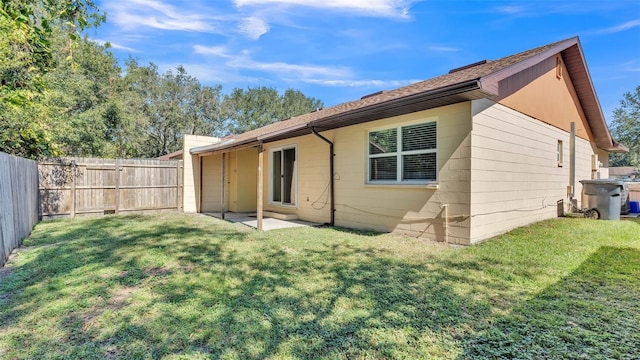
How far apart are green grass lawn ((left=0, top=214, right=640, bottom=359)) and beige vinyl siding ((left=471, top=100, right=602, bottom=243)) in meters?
0.62

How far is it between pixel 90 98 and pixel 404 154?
17065 mm

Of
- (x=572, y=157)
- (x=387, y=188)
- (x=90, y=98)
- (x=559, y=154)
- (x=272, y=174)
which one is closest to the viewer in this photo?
(x=387, y=188)

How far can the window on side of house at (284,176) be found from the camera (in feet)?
32.2

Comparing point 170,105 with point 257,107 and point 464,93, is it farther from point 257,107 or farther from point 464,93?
point 464,93

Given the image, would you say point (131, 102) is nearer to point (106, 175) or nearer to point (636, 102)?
point (106, 175)

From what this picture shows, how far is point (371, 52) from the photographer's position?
513 inches

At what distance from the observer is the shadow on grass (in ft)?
7.40

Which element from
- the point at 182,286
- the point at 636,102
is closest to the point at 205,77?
the point at 182,286

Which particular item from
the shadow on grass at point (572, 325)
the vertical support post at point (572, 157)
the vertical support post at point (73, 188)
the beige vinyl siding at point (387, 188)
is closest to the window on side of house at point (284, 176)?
the beige vinyl siding at point (387, 188)

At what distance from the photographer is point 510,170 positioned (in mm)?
6520

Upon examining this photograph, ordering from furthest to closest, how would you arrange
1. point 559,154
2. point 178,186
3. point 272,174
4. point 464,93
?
point 178,186, point 272,174, point 559,154, point 464,93

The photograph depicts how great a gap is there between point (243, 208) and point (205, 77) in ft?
58.3

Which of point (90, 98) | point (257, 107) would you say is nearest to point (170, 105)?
point (90, 98)

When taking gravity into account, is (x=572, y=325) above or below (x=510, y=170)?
below
